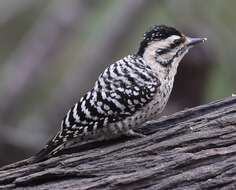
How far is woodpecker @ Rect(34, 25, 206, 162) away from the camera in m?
5.81

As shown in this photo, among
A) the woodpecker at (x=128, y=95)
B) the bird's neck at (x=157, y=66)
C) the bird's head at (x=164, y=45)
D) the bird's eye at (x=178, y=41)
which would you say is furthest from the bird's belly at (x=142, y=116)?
the bird's eye at (x=178, y=41)

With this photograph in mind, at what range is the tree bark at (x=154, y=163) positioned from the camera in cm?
527

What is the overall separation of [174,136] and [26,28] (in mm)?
7417

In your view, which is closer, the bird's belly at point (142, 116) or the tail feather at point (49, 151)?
the tail feather at point (49, 151)

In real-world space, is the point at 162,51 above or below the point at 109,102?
above

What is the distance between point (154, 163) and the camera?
546cm

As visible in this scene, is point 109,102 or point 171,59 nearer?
point 109,102

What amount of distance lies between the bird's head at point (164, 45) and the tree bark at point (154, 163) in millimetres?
498

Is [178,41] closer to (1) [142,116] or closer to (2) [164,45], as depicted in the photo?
(2) [164,45]

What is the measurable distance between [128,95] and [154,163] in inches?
25.5

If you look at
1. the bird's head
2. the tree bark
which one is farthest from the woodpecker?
the tree bark

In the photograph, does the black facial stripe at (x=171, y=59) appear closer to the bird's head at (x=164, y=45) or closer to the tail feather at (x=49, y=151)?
the bird's head at (x=164, y=45)

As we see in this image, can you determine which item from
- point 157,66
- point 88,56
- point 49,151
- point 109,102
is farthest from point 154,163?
point 88,56

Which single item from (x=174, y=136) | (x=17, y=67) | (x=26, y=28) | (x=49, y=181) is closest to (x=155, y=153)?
(x=174, y=136)
